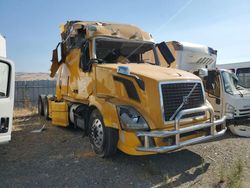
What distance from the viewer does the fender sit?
16.8ft

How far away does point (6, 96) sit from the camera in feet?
16.6

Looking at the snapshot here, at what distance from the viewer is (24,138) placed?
26.4 ft

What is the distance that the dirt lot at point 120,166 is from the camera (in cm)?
462

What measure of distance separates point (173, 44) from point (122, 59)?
3322 millimetres

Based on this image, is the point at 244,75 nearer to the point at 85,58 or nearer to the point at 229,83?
the point at 229,83

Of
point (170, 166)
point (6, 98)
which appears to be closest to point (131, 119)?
point (170, 166)

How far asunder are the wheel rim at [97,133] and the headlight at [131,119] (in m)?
0.81

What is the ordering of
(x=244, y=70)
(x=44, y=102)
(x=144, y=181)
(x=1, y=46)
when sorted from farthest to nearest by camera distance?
(x=244, y=70)
(x=44, y=102)
(x=1, y=46)
(x=144, y=181)

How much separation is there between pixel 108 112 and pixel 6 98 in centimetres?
188

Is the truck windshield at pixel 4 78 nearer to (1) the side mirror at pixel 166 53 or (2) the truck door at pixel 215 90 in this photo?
(1) the side mirror at pixel 166 53

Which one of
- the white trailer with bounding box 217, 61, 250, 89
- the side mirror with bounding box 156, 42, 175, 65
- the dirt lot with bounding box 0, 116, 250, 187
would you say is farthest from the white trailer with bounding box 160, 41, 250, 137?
the white trailer with bounding box 217, 61, 250, 89

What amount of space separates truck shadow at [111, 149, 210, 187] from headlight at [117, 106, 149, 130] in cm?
89

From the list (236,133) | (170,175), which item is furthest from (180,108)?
(236,133)

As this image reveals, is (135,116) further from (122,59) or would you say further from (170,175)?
(122,59)
